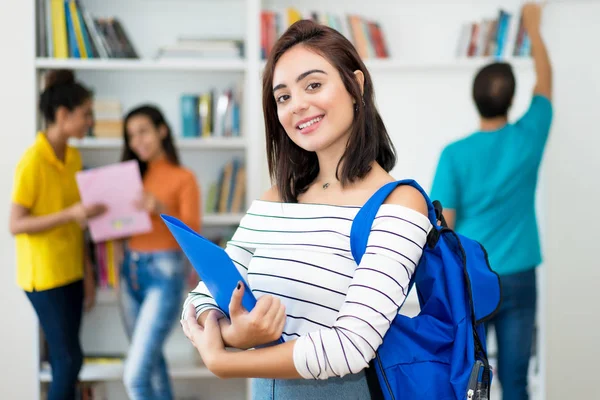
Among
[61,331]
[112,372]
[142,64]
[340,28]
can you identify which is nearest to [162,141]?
[142,64]

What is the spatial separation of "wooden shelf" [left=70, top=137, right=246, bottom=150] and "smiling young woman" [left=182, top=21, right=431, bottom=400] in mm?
2062

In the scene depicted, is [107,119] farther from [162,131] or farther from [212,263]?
[212,263]

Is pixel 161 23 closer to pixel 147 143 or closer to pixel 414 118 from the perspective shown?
pixel 147 143

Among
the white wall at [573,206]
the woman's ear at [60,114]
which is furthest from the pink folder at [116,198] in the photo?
the white wall at [573,206]

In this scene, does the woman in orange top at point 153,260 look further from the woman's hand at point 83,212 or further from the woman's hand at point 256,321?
the woman's hand at point 256,321

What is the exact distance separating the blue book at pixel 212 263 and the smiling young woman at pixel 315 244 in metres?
0.03

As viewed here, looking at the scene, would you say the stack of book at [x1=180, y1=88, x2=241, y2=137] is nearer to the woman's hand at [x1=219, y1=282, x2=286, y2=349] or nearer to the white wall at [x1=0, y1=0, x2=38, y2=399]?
the white wall at [x1=0, y1=0, x2=38, y2=399]

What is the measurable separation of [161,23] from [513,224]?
225cm

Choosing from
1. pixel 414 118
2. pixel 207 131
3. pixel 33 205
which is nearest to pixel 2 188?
pixel 33 205

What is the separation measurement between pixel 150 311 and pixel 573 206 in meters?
2.18

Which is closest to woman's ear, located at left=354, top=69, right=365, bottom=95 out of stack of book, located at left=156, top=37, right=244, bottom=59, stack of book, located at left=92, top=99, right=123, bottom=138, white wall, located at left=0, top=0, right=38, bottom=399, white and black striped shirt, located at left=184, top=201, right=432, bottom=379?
white and black striped shirt, located at left=184, top=201, right=432, bottom=379

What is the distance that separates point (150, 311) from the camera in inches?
119

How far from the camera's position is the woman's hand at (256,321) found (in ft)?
3.37

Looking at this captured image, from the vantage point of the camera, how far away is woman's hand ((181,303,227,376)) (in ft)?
3.47
